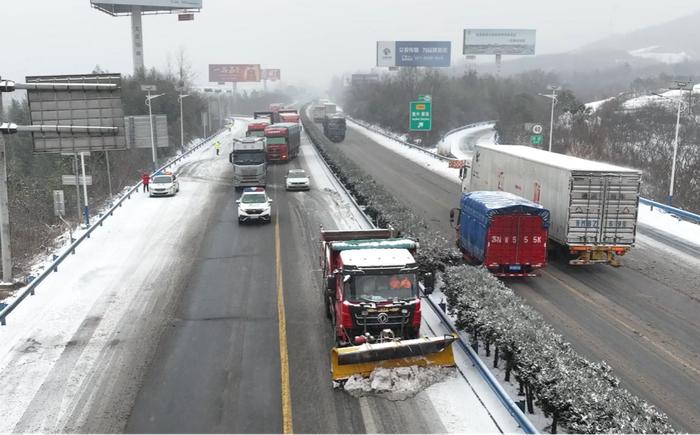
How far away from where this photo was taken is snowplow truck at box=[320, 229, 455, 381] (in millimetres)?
13523

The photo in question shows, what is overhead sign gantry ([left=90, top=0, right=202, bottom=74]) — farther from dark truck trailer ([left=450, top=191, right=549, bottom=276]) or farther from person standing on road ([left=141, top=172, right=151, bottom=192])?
dark truck trailer ([left=450, top=191, right=549, bottom=276])

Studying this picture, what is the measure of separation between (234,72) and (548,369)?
17386 centimetres

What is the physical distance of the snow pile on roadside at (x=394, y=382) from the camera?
13294 mm

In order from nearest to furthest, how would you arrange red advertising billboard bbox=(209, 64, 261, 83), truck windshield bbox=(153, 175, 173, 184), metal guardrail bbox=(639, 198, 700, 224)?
1. metal guardrail bbox=(639, 198, 700, 224)
2. truck windshield bbox=(153, 175, 173, 184)
3. red advertising billboard bbox=(209, 64, 261, 83)

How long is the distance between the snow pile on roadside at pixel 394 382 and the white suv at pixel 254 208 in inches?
763

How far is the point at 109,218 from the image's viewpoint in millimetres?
33625

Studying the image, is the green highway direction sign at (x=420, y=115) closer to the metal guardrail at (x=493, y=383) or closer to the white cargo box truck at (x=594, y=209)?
the white cargo box truck at (x=594, y=209)

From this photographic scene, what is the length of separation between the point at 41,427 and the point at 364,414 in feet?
21.0

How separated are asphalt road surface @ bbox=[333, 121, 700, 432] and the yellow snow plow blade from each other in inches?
178

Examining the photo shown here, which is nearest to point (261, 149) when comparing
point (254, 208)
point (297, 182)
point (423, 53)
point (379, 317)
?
point (297, 182)

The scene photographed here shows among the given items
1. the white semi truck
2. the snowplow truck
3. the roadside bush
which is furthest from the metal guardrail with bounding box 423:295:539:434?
the white semi truck

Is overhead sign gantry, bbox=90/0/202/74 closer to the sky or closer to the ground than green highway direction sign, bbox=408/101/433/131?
closer to the sky

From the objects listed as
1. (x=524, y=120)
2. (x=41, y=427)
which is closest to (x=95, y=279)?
(x=41, y=427)

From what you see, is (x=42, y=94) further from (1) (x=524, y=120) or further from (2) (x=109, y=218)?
(1) (x=524, y=120)
